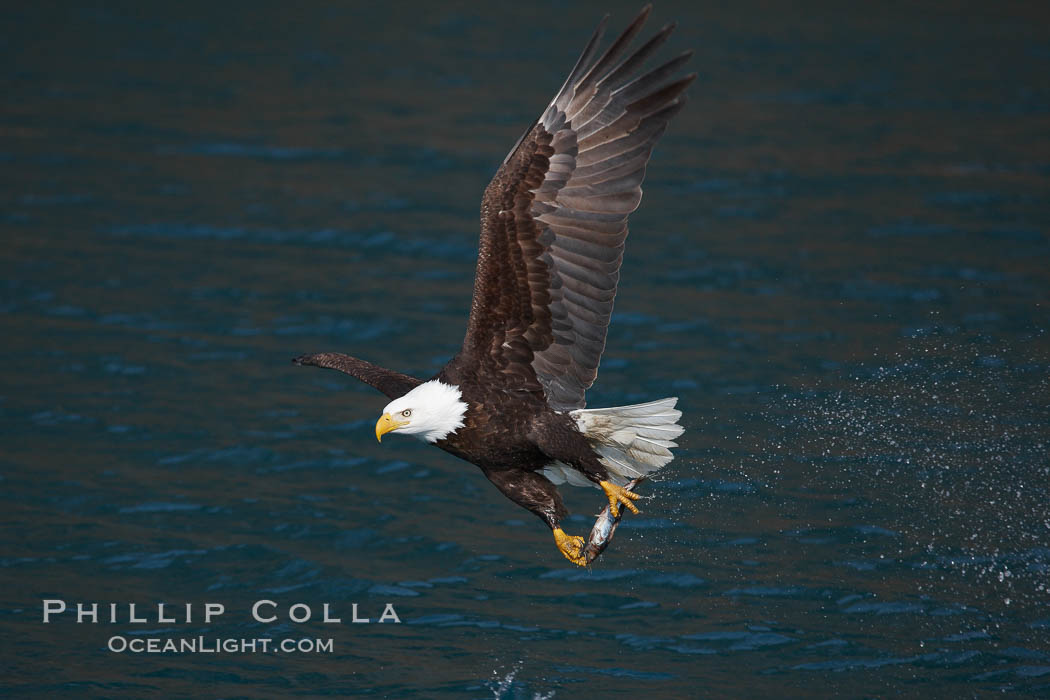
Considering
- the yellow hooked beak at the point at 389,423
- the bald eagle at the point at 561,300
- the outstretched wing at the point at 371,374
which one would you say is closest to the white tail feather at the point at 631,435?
the bald eagle at the point at 561,300

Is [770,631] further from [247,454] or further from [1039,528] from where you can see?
[247,454]

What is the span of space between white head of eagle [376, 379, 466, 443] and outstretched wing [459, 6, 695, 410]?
0.79ft

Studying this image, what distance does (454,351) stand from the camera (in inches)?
368

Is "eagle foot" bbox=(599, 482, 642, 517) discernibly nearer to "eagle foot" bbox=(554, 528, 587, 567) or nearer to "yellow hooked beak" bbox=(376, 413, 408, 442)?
"eagle foot" bbox=(554, 528, 587, 567)

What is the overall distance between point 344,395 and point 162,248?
295 centimetres

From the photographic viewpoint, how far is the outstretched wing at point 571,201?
5.70 m

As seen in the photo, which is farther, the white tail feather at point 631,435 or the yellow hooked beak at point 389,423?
the yellow hooked beak at point 389,423

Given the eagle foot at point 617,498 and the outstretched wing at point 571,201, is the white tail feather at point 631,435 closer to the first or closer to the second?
the eagle foot at point 617,498

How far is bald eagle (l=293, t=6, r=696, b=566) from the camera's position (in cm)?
571

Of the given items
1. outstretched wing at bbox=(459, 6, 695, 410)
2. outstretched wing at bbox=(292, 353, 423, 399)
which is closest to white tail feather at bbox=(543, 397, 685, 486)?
outstretched wing at bbox=(459, 6, 695, 410)

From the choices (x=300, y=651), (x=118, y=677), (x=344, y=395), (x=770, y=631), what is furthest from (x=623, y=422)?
(x=344, y=395)

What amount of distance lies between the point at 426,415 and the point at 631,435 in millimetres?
811

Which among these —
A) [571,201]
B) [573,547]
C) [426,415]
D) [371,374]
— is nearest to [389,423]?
[426,415]

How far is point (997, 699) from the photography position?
18.7ft
